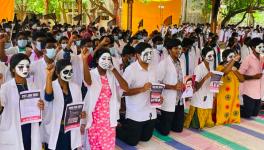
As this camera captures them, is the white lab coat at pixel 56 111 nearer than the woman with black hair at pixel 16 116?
No

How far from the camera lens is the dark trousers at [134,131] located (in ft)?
18.4

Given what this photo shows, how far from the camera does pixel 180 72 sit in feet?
20.0

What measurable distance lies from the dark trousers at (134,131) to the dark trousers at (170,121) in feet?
1.23

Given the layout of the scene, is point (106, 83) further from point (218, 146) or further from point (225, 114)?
point (225, 114)

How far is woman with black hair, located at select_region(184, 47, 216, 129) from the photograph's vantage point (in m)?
6.23

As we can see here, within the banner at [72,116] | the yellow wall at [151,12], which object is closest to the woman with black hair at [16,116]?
the banner at [72,116]

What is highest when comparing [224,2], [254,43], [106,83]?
[224,2]

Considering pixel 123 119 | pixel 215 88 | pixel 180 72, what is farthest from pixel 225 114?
pixel 123 119

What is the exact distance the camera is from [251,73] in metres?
7.04

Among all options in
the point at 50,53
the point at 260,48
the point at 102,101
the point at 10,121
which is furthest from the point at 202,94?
the point at 10,121

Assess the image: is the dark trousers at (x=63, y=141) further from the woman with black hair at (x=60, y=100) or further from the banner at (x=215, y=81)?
the banner at (x=215, y=81)

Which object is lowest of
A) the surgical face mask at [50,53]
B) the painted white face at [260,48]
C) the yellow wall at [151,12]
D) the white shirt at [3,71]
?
the white shirt at [3,71]

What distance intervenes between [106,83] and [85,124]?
594 mm

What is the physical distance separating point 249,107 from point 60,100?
4.51m
